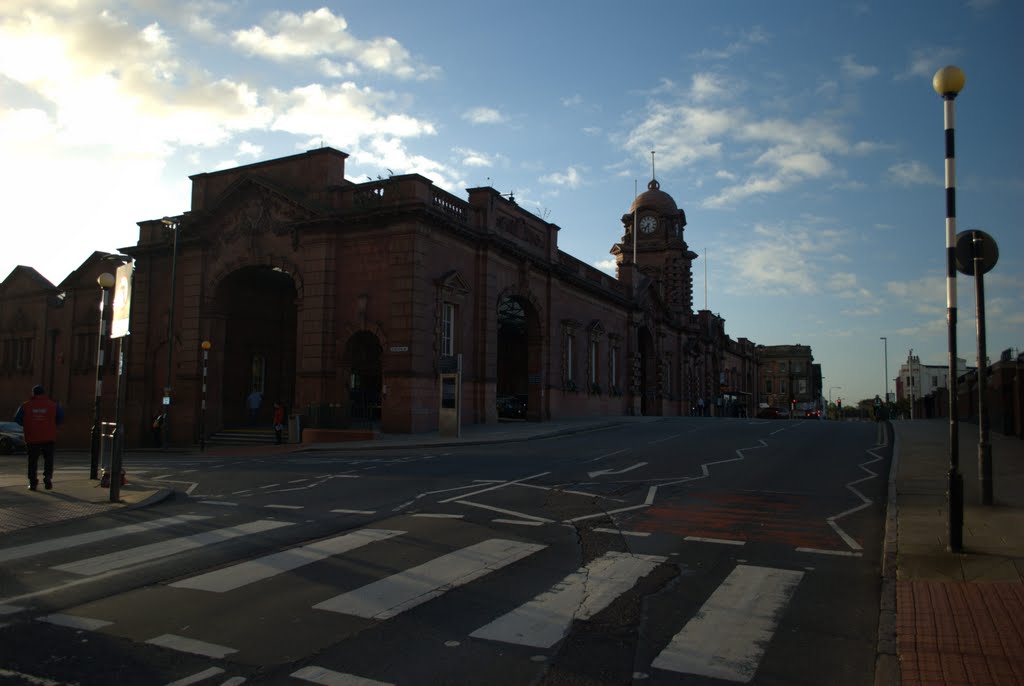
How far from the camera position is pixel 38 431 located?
13062mm

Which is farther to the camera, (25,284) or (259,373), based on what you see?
(25,284)

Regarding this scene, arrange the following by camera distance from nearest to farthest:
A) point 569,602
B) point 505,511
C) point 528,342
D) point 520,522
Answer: point 569,602
point 520,522
point 505,511
point 528,342

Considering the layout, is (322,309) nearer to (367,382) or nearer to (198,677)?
(367,382)

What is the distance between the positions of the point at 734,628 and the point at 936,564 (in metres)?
3.06

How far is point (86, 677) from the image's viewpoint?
15.4ft

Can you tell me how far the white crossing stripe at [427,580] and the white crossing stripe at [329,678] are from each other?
3.57 ft

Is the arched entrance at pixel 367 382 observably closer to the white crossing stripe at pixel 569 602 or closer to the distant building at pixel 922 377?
the white crossing stripe at pixel 569 602

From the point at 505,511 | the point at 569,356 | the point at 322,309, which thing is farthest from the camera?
the point at 569,356

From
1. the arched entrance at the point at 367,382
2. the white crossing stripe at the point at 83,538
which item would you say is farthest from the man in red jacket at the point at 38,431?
the arched entrance at the point at 367,382

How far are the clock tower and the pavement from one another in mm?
50378

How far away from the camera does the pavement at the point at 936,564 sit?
16.5ft

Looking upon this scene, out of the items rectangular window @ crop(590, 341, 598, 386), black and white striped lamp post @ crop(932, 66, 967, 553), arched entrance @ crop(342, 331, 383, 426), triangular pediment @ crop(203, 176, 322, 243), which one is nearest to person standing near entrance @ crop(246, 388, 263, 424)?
arched entrance @ crop(342, 331, 383, 426)

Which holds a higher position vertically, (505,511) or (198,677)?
(505,511)

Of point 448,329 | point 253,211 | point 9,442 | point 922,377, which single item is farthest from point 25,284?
point 922,377
